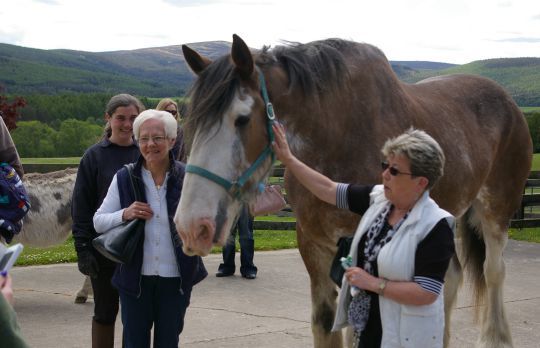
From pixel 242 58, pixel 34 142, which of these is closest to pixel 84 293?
pixel 242 58

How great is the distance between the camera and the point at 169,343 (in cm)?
331

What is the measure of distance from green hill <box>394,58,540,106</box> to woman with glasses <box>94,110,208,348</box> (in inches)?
2393

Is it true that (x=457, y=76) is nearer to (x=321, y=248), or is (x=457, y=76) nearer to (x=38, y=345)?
(x=321, y=248)

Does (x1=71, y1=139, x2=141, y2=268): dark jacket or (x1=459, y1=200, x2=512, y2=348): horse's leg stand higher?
(x1=71, y1=139, x2=141, y2=268): dark jacket

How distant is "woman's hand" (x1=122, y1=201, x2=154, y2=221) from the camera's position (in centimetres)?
323

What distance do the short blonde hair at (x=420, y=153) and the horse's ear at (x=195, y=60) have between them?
962 millimetres

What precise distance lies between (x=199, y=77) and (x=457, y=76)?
296 cm

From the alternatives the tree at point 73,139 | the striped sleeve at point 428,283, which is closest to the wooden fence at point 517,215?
the striped sleeve at point 428,283

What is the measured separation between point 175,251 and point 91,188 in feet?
3.56

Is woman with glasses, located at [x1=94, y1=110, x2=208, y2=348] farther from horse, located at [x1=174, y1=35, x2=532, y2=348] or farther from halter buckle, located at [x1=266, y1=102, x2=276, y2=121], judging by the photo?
halter buckle, located at [x1=266, y1=102, x2=276, y2=121]

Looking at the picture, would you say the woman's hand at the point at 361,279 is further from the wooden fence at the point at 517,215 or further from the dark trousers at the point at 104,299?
the wooden fence at the point at 517,215

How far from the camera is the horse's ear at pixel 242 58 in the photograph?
275cm

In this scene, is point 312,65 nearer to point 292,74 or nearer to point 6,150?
point 292,74

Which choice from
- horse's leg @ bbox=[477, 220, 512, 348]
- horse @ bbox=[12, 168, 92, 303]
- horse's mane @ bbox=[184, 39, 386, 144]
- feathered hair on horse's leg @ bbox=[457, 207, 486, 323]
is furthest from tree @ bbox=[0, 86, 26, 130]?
horse's mane @ bbox=[184, 39, 386, 144]
